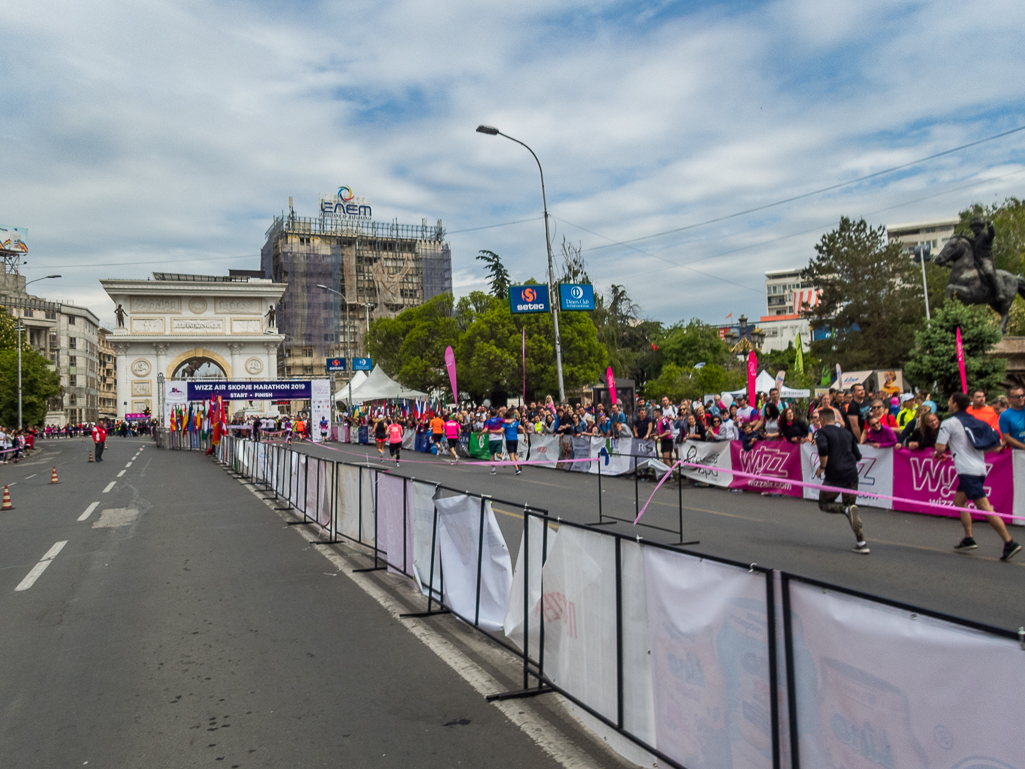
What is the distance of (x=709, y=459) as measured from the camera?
1631 cm

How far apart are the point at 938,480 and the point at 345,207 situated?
108756 mm

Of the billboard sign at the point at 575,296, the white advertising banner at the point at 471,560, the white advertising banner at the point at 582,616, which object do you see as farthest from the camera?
the billboard sign at the point at 575,296

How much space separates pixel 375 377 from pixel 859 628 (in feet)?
145

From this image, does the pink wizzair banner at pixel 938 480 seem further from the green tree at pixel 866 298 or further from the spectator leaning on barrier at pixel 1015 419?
the green tree at pixel 866 298

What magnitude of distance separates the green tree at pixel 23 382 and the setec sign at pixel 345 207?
189 feet

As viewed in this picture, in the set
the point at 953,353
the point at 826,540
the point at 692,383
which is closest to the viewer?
the point at 826,540

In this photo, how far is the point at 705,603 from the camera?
3334 mm

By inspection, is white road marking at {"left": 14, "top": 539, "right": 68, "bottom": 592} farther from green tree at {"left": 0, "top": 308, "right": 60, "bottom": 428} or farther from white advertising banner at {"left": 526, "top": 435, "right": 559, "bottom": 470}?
green tree at {"left": 0, "top": 308, "right": 60, "bottom": 428}

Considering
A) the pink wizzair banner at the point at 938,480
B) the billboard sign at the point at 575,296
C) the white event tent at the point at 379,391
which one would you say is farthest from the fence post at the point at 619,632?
the white event tent at the point at 379,391

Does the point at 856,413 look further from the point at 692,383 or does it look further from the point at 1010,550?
the point at 692,383

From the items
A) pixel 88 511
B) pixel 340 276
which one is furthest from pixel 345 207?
pixel 88 511

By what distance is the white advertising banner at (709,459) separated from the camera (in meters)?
15.9

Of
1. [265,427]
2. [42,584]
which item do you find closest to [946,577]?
[42,584]

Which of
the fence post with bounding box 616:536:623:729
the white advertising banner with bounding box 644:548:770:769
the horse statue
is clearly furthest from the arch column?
the white advertising banner with bounding box 644:548:770:769
